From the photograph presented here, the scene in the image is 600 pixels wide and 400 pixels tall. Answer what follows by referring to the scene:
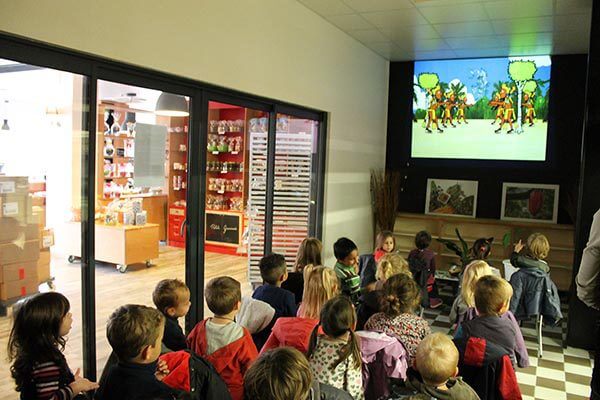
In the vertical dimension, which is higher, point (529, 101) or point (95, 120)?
point (529, 101)

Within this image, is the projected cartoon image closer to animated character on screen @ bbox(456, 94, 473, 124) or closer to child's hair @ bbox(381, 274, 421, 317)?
animated character on screen @ bbox(456, 94, 473, 124)

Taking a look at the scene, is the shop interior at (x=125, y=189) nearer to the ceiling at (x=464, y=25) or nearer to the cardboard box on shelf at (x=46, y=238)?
the cardboard box on shelf at (x=46, y=238)

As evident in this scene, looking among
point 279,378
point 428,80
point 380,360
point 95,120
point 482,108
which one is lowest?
point 380,360

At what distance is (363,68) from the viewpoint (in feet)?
22.5

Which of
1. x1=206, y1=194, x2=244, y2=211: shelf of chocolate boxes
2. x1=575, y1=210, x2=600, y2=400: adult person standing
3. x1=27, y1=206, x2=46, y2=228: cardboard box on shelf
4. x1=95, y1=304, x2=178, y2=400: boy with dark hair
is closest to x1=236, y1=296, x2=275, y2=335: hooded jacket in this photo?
x1=95, y1=304, x2=178, y2=400: boy with dark hair

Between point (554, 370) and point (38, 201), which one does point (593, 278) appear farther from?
point (38, 201)

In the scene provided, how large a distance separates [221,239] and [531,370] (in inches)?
119

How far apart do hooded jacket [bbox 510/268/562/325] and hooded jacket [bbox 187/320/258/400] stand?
2993mm

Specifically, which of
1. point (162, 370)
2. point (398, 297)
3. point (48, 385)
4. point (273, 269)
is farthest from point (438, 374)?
point (48, 385)

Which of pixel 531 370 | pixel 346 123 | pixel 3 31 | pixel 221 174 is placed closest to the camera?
pixel 3 31

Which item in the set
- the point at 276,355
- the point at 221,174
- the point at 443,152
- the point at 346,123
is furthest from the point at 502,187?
the point at 276,355

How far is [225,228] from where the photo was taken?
516cm

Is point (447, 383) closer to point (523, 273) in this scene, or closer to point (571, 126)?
point (523, 273)

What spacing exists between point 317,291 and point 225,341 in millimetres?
646
